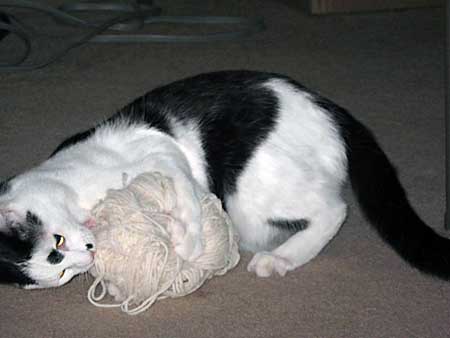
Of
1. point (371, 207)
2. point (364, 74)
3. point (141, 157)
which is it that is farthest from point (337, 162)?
point (364, 74)

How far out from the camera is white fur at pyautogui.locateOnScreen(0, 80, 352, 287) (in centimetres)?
163

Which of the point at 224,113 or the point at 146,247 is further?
the point at 224,113

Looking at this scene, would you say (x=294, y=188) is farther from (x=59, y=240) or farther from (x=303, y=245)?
(x=59, y=240)

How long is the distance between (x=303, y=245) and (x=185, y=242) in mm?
326

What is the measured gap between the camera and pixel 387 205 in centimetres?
166

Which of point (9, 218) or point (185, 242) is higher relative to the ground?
point (9, 218)

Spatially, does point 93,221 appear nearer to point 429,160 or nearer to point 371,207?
point 371,207

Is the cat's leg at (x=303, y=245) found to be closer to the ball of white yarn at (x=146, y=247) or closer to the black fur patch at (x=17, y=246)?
the ball of white yarn at (x=146, y=247)

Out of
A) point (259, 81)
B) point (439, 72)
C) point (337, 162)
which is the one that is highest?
point (259, 81)

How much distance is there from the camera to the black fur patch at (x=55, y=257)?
4.77ft

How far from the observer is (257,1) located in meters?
4.45

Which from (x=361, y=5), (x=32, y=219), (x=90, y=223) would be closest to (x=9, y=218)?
(x=32, y=219)

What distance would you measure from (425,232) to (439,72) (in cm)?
158

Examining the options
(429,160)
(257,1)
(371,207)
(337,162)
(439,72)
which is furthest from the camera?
(257,1)
